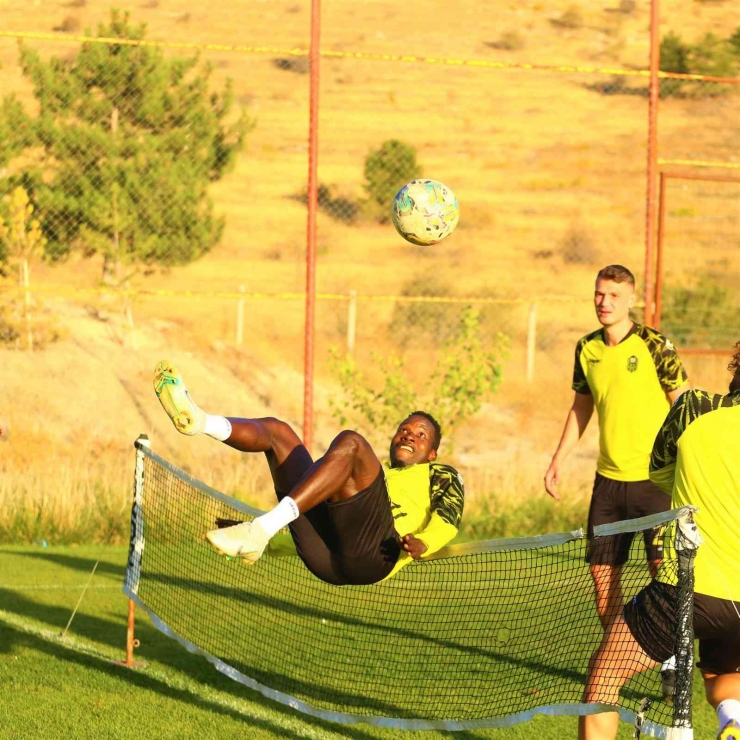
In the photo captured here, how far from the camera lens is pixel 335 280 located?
118 feet

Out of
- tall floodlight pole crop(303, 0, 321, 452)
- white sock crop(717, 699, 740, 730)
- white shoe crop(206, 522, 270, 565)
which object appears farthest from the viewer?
tall floodlight pole crop(303, 0, 321, 452)

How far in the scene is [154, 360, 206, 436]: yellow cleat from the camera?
6492 millimetres

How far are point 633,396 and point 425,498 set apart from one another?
148 cm

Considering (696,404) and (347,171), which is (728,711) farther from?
(347,171)

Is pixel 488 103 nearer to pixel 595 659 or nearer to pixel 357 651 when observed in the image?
pixel 357 651

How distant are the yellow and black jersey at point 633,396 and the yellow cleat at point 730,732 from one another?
3282mm

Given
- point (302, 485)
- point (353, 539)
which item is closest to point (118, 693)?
point (353, 539)

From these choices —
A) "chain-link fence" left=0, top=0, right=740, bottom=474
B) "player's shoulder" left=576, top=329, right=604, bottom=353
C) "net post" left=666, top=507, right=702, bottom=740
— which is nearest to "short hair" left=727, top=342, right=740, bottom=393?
"net post" left=666, top=507, right=702, bottom=740

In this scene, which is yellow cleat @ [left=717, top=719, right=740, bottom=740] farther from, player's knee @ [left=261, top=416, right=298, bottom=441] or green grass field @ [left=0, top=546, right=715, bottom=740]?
player's knee @ [left=261, top=416, right=298, bottom=441]

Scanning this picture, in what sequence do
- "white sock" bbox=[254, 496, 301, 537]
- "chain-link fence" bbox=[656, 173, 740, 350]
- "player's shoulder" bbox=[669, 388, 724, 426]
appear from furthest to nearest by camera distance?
"chain-link fence" bbox=[656, 173, 740, 350] → "white sock" bbox=[254, 496, 301, 537] → "player's shoulder" bbox=[669, 388, 724, 426]

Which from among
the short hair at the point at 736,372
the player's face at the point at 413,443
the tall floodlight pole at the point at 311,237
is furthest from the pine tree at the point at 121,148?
the short hair at the point at 736,372

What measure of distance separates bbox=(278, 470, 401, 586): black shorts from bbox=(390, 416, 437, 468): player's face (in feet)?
2.63

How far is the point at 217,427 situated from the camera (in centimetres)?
663

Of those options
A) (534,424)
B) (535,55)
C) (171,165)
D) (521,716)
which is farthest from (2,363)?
(535,55)
